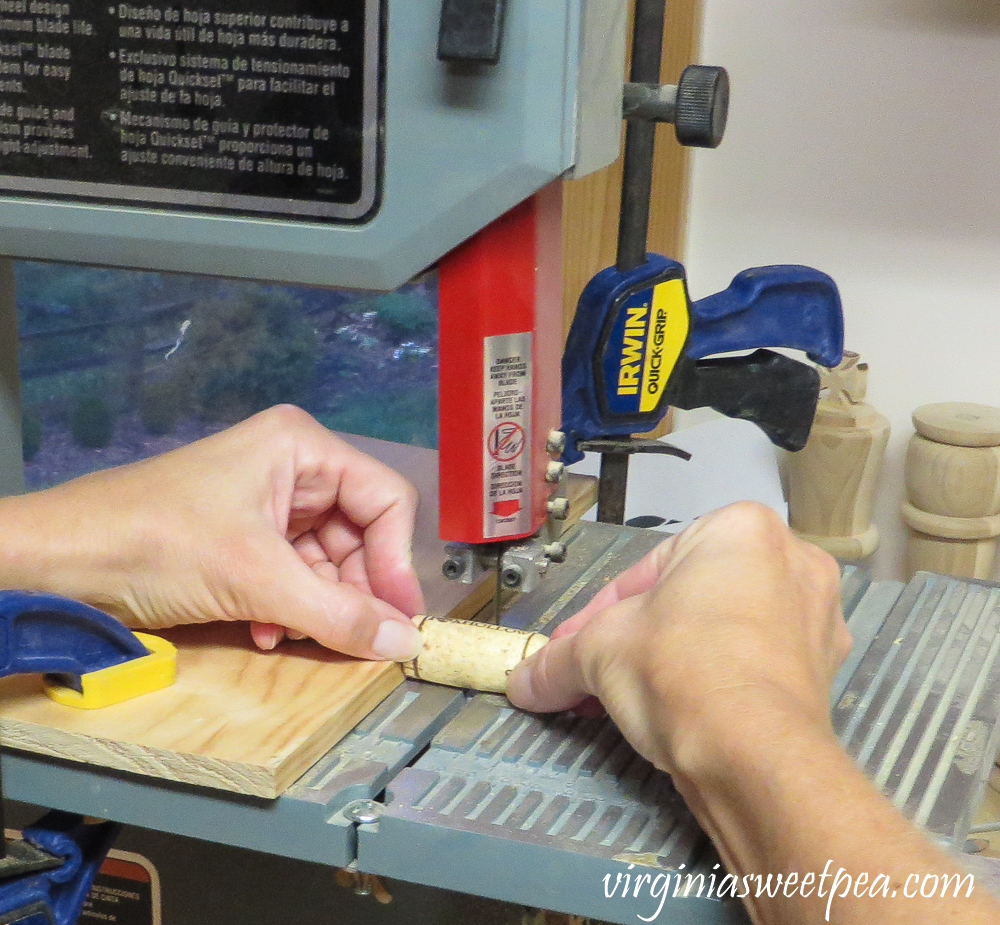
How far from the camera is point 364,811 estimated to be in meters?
0.74

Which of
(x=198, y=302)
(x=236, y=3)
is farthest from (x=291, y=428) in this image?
(x=198, y=302)

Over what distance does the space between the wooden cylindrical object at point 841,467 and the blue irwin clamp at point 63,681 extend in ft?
4.60

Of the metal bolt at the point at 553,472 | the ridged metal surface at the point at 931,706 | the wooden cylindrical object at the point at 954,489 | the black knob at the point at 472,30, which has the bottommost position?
the wooden cylindrical object at the point at 954,489

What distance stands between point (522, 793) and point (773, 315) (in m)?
0.79

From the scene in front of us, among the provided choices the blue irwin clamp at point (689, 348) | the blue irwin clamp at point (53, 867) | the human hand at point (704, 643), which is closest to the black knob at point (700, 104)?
the human hand at point (704, 643)

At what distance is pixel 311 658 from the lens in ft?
2.94

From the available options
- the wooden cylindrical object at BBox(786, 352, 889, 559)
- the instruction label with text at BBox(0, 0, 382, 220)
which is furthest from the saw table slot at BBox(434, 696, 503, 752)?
the wooden cylindrical object at BBox(786, 352, 889, 559)

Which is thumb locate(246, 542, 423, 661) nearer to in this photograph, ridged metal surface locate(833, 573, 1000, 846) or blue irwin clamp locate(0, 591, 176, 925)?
blue irwin clamp locate(0, 591, 176, 925)

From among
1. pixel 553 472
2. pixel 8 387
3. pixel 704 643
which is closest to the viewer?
pixel 704 643

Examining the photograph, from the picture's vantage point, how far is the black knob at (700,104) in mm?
863

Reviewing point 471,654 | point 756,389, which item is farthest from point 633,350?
point 471,654

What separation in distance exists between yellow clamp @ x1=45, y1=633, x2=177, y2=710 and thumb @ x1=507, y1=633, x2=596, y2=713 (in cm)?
25

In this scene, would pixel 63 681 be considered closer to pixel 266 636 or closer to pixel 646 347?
pixel 266 636

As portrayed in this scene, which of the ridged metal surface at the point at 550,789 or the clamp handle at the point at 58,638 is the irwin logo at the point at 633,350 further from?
the clamp handle at the point at 58,638
